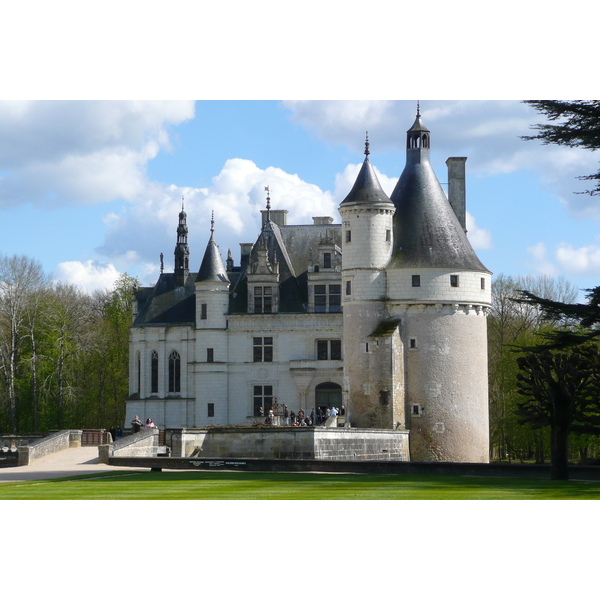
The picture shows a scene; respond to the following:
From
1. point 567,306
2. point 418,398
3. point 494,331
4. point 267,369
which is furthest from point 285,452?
point 494,331

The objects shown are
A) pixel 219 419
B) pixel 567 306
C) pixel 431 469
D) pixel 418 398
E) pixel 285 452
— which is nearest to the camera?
pixel 567 306

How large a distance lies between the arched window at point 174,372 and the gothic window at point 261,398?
3.62 metres

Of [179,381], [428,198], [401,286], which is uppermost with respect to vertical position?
[428,198]

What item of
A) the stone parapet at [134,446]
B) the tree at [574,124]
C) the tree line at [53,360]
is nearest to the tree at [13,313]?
the tree line at [53,360]

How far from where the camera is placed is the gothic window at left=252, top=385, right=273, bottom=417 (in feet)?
166

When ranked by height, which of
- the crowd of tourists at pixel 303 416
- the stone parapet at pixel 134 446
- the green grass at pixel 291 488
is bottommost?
the green grass at pixel 291 488

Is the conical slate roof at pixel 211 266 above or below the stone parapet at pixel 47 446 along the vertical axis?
above

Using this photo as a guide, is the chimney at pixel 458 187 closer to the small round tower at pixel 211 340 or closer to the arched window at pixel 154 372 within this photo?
the small round tower at pixel 211 340

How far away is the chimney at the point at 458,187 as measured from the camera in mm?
50656

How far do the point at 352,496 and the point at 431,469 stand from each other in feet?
26.9

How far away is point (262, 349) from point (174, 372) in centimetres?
426

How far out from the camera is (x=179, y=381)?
51656mm

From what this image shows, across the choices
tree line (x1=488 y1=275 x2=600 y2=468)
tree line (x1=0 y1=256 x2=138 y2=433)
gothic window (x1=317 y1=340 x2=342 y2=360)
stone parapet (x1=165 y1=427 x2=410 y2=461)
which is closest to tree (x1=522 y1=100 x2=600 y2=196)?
tree line (x1=488 y1=275 x2=600 y2=468)

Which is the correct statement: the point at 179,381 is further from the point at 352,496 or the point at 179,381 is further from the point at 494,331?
the point at 352,496
